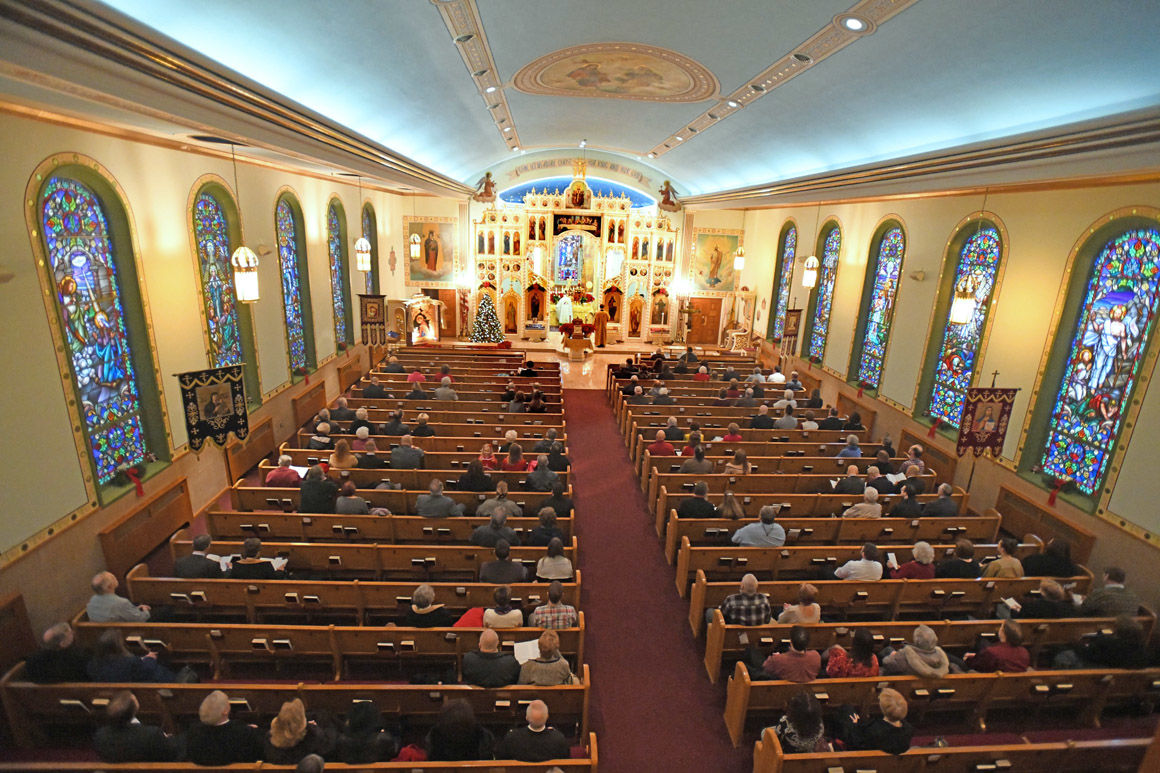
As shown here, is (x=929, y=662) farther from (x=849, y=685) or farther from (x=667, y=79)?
(x=667, y=79)

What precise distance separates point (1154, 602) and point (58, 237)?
1210 centimetres

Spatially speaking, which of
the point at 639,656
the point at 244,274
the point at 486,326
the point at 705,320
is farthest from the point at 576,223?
the point at 639,656

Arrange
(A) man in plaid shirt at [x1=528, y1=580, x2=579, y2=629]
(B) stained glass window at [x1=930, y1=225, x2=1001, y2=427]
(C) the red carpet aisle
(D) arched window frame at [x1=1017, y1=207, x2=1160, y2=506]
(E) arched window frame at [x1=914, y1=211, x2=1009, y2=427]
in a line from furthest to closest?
(B) stained glass window at [x1=930, y1=225, x2=1001, y2=427] < (E) arched window frame at [x1=914, y1=211, x2=1009, y2=427] < (D) arched window frame at [x1=1017, y1=207, x2=1160, y2=506] < (A) man in plaid shirt at [x1=528, y1=580, x2=579, y2=629] < (C) the red carpet aisle

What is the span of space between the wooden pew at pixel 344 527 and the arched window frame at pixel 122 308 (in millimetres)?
1403

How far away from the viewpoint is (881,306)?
12.3m

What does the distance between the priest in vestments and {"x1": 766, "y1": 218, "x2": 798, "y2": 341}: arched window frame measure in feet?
17.4

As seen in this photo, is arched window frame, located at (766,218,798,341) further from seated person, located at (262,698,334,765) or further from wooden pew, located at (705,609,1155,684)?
seated person, located at (262,698,334,765)

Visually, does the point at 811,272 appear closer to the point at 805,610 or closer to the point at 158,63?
the point at 805,610

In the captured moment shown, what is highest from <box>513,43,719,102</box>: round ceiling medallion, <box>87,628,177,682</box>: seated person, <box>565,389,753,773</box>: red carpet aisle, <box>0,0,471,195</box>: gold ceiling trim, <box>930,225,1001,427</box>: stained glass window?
<box>513,43,719,102</box>: round ceiling medallion

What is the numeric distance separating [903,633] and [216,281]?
392 inches

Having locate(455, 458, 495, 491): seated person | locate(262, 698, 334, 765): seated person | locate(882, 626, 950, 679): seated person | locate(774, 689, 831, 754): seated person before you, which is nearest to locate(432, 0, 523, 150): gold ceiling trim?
locate(455, 458, 495, 491): seated person

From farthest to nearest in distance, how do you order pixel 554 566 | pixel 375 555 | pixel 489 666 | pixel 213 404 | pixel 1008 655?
1. pixel 213 404
2. pixel 375 555
3. pixel 554 566
4. pixel 1008 655
5. pixel 489 666

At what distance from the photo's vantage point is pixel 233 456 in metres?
8.81

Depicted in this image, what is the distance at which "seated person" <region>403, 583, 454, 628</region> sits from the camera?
4.78 m
